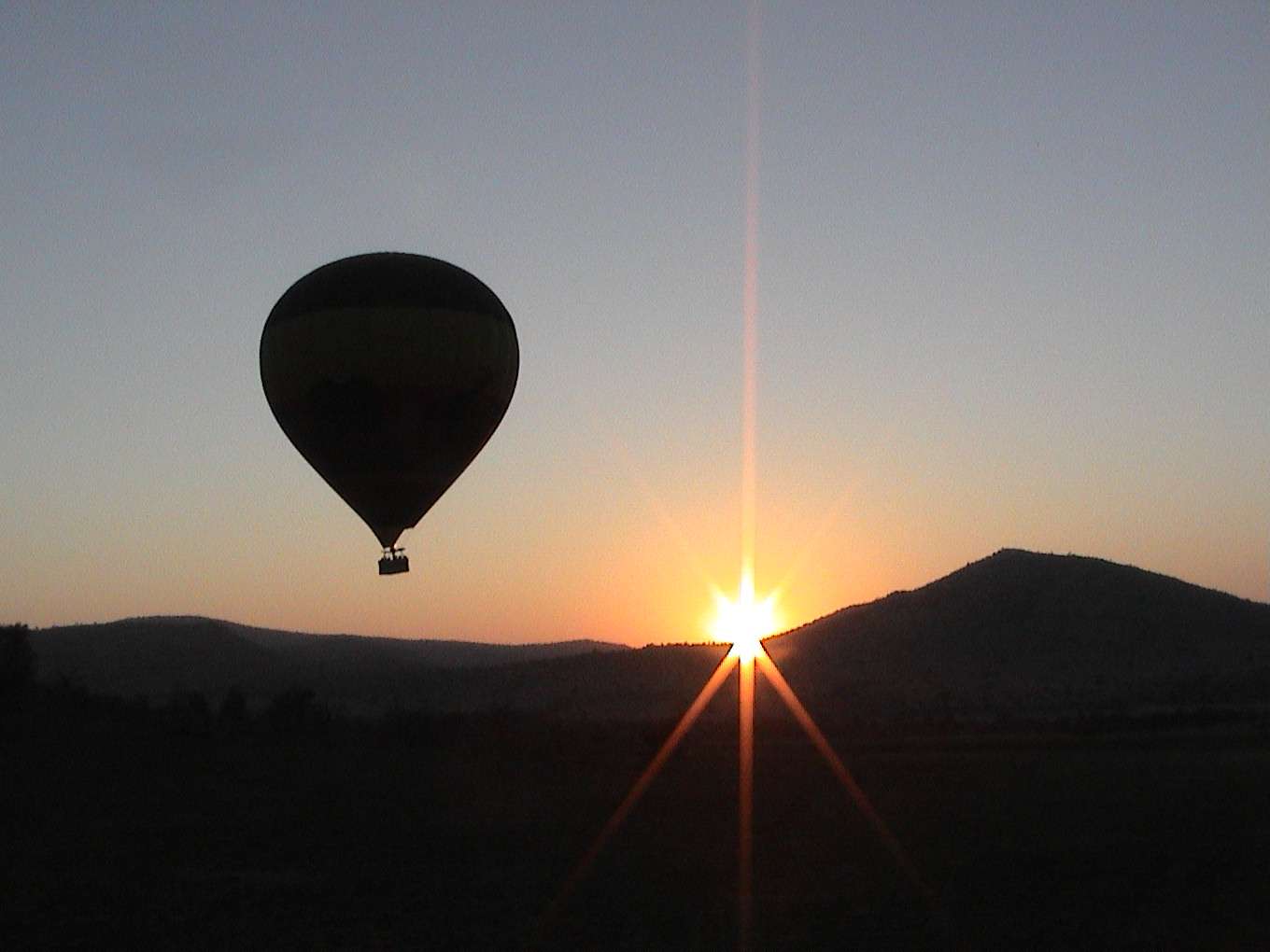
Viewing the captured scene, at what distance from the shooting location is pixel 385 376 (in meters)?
27.2

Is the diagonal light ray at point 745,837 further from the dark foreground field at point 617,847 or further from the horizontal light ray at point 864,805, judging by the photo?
the horizontal light ray at point 864,805

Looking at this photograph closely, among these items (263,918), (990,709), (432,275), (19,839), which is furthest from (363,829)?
(990,709)

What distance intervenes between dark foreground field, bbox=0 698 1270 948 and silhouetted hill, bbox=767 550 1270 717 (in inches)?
1110

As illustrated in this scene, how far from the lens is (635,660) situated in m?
93.5

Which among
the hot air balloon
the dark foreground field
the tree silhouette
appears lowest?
the dark foreground field

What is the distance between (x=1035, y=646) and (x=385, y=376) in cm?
6709

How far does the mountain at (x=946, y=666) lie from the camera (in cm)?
6512

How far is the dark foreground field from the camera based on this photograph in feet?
53.1

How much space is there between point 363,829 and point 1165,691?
4704 cm

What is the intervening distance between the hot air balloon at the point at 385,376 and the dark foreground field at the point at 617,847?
17.4 feet

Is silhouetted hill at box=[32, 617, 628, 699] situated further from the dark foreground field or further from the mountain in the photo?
the dark foreground field

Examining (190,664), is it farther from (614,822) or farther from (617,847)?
(617,847)

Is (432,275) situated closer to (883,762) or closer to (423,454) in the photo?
(423,454)

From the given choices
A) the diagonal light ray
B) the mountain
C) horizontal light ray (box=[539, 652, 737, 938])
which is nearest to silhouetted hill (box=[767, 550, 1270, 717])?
the mountain
